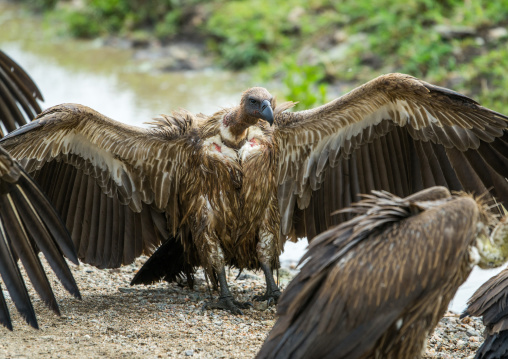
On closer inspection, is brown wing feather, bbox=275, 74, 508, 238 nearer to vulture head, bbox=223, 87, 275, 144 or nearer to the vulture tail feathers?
vulture head, bbox=223, 87, 275, 144

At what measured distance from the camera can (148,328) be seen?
209 inches

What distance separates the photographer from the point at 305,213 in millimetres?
6320

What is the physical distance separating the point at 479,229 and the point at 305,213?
2.21 m

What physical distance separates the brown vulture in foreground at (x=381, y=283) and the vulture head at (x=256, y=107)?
1592 mm

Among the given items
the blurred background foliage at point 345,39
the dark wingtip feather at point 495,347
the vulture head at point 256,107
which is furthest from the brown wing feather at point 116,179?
the blurred background foliage at point 345,39

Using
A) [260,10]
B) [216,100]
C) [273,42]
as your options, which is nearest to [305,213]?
[216,100]

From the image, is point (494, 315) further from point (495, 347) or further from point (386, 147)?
point (386, 147)

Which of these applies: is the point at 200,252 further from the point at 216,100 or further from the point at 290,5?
the point at 290,5

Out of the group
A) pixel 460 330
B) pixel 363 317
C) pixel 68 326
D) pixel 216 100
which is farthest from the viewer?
pixel 216 100

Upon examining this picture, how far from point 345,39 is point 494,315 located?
861 centimetres

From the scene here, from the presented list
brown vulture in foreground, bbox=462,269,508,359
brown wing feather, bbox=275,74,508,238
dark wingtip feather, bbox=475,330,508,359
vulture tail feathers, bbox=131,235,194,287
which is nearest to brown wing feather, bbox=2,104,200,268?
vulture tail feathers, bbox=131,235,194,287

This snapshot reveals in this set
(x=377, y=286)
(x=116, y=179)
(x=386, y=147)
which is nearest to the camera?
(x=377, y=286)

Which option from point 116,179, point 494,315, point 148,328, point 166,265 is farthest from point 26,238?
point 494,315

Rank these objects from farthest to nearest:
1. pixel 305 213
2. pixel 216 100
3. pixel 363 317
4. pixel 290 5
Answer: pixel 290 5
pixel 216 100
pixel 305 213
pixel 363 317
